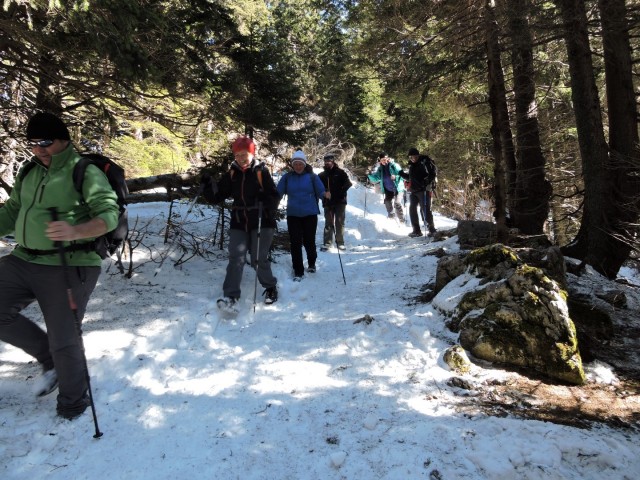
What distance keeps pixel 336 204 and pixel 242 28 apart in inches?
175

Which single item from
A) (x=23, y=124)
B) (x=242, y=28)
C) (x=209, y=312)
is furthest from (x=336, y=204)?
(x=23, y=124)

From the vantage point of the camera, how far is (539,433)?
284 cm

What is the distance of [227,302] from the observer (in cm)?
548

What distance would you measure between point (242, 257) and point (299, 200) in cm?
212

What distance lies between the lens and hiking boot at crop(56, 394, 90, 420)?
309 centimetres

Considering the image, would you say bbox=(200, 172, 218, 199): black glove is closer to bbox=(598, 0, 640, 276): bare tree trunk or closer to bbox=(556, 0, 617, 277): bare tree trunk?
bbox=(556, 0, 617, 277): bare tree trunk

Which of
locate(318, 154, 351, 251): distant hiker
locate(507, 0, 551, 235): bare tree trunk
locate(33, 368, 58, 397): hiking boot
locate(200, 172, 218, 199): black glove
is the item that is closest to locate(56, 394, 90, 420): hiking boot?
locate(33, 368, 58, 397): hiking boot

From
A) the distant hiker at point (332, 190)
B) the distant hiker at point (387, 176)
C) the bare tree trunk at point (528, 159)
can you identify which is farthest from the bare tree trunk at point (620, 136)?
the distant hiker at point (387, 176)

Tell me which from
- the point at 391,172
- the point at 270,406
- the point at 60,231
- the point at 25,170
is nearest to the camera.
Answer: the point at 60,231

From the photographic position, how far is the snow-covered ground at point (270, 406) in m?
2.68

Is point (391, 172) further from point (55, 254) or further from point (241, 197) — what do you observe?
point (55, 254)

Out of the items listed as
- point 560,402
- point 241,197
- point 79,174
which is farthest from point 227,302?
point 560,402

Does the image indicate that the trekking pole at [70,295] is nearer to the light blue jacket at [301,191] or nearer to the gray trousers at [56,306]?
the gray trousers at [56,306]

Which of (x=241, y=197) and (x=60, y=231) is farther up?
(x=241, y=197)
